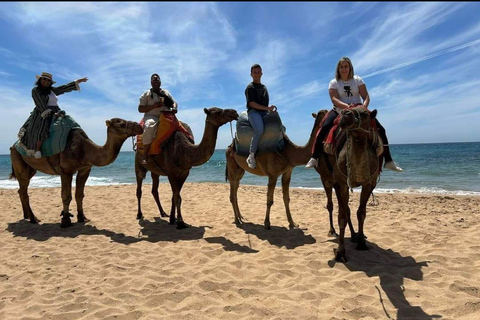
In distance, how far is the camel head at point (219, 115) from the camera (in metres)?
5.84

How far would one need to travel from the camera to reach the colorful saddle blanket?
237 inches

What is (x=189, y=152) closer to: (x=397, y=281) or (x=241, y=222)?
(x=241, y=222)

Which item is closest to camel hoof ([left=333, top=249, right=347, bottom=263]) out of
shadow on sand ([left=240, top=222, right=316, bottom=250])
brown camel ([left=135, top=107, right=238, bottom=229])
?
shadow on sand ([left=240, top=222, right=316, bottom=250])

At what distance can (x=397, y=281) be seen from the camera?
3.64 meters

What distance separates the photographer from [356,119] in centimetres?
346

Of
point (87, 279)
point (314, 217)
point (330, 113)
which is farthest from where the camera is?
point (314, 217)

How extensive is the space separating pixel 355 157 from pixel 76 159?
5.55 meters

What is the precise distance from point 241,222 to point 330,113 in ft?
11.4

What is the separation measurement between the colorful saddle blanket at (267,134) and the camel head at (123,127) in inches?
80.7

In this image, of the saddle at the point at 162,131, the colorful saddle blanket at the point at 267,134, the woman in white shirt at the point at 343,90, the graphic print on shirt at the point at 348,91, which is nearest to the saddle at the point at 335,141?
the woman in white shirt at the point at 343,90

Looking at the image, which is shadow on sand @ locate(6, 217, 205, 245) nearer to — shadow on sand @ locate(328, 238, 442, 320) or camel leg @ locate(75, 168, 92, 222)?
camel leg @ locate(75, 168, 92, 222)

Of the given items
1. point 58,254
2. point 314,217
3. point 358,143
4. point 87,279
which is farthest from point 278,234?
point 58,254

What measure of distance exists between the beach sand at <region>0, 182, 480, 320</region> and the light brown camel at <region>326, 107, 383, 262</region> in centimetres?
80

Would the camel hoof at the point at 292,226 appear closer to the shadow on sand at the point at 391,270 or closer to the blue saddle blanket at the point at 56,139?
the shadow on sand at the point at 391,270
